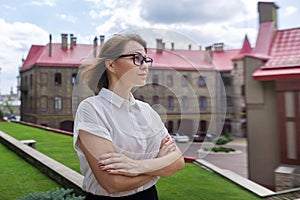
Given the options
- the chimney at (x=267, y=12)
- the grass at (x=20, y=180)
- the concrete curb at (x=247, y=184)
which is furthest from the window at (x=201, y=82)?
the chimney at (x=267, y=12)

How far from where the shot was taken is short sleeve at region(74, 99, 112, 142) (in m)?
1.07

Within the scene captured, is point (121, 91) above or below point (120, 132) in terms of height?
above

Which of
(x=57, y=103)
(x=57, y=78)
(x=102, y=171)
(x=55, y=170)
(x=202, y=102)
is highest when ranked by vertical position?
(x=57, y=78)

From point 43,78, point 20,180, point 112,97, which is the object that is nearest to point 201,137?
point 112,97

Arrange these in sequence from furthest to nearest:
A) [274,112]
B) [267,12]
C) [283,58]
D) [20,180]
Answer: [267,12] → [283,58] → [274,112] → [20,180]

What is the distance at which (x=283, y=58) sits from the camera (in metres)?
6.72

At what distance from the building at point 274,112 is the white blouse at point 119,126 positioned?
526 centimetres

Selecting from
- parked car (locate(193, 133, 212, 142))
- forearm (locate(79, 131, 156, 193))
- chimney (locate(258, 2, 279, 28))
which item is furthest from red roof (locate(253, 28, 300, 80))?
forearm (locate(79, 131, 156, 193))

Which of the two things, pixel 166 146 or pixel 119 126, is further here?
pixel 166 146

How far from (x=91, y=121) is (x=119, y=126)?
10 centimetres

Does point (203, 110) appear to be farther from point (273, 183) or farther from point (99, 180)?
point (273, 183)

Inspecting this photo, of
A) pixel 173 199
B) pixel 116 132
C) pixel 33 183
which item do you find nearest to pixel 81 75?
pixel 116 132

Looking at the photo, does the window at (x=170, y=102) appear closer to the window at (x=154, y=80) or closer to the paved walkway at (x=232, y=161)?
the window at (x=154, y=80)

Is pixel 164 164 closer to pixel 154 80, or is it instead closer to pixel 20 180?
pixel 154 80
